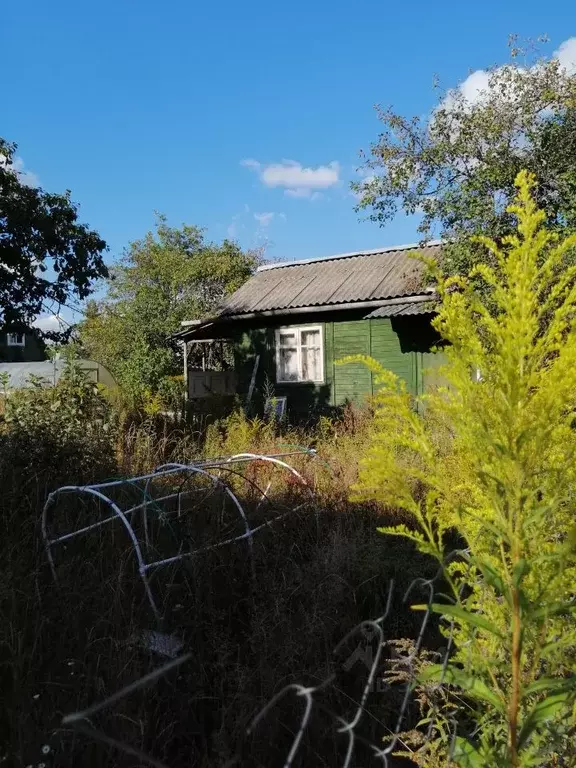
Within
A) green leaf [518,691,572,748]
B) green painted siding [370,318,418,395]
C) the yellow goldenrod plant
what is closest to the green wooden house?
green painted siding [370,318,418,395]

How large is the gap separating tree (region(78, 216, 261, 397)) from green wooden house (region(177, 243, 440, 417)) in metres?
4.56

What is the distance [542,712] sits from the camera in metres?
1.25

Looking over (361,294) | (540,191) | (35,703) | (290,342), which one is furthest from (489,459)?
(290,342)

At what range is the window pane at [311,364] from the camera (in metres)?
14.0

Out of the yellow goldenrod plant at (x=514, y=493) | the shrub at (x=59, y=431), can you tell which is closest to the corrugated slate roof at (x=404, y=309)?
the shrub at (x=59, y=431)

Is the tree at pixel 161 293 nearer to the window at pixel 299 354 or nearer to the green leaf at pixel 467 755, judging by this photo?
the window at pixel 299 354

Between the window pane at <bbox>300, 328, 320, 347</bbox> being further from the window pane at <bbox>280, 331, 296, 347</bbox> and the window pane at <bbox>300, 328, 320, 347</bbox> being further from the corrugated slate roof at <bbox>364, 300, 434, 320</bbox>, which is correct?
the corrugated slate roof at <bbox>364, 300, 434, 320</bbox>

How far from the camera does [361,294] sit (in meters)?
12.9

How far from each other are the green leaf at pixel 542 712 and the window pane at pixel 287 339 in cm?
1313

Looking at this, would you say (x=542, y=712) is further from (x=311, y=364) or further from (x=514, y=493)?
(x=311, y=364)

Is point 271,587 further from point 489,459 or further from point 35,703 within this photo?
point 489,459

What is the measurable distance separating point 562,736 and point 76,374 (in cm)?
626

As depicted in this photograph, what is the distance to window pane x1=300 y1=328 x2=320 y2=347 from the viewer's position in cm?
1401

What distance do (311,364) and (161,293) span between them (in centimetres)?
994
